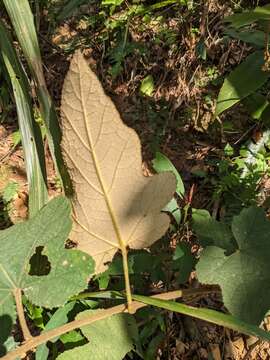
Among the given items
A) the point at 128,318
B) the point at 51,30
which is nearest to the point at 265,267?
the point at 128,318

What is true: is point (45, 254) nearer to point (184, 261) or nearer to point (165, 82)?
point (184, 261)

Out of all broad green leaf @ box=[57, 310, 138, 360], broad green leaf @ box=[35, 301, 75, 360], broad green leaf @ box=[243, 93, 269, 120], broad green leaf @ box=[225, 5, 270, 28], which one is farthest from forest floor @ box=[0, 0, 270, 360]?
broad green leaf @ box=[57, 310, 138, 360]

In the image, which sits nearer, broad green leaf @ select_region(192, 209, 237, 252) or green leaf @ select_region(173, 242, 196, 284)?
broad green leaf @ select_region(192, 209, 237, 252)

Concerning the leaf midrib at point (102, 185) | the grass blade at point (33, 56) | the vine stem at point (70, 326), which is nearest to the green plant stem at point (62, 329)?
the vine stem at point (70, 326)

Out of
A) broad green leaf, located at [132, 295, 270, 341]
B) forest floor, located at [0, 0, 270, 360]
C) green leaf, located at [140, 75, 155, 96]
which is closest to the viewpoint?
broad green leaf, located at [132, 295, 270, 341]

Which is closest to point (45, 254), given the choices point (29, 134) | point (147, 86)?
point (29, 134)

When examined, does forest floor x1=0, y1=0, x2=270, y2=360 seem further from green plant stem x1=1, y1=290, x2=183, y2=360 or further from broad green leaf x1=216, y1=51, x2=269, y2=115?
green plant stem x1=1, y1=290, x2=183, y2=360
